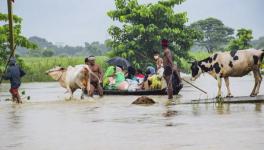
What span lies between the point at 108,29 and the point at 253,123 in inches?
1777

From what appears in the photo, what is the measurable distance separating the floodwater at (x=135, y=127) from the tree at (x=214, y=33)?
135727 mm

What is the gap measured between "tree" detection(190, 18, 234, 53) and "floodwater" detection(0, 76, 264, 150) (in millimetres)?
135727

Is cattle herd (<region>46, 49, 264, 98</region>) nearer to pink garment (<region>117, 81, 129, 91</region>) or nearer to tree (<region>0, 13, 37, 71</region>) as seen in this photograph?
pink garment (<region>117, 81, 129, 91</region>)

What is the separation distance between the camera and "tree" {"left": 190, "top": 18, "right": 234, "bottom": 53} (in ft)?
518

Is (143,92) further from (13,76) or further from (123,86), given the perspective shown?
(13,76)

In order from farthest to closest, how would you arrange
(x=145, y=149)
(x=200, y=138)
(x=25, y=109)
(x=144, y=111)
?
(x=25, y=109) → (x=144, y=111) → (x=200, y=138) → (x=145, y=149)

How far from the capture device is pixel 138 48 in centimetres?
5859

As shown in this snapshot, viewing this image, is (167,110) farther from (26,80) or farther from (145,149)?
(26,80)

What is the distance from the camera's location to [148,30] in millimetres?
58469

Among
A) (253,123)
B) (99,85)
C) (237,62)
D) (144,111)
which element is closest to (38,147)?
(253,123)

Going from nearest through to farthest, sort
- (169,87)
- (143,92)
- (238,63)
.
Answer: (238,63), (169,87), (143,92)

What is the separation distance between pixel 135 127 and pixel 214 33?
14356 centimetres

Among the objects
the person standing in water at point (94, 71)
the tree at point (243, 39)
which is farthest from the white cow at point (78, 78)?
the tree at point (243, 39)

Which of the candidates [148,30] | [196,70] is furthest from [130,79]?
[148,30]
